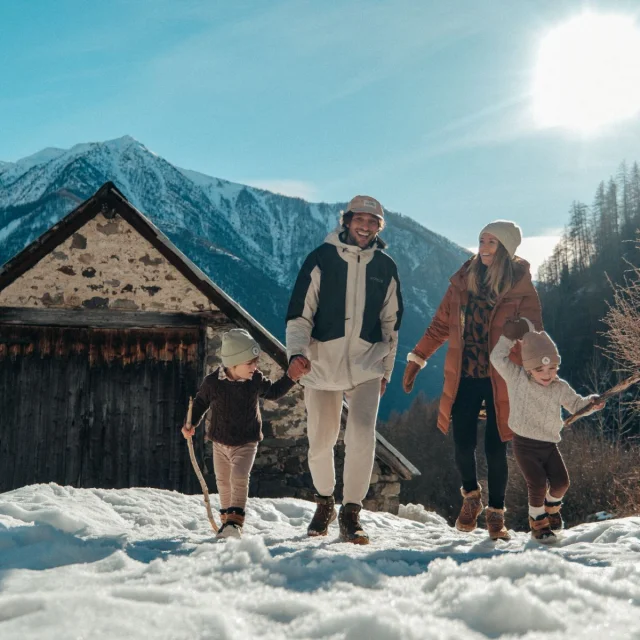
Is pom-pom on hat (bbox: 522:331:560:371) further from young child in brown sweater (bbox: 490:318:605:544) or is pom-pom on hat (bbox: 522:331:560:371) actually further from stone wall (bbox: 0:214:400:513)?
stone wall (bbox: 0:214:400:513)

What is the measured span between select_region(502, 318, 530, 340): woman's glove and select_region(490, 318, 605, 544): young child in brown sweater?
49 mm

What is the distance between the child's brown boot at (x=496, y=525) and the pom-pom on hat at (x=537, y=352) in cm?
86

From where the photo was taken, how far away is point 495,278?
4.12 metres

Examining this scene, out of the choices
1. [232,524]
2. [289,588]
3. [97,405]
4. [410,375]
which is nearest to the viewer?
[289,588]

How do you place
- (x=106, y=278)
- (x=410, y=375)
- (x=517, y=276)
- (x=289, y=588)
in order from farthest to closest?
(x=106, y=278) < (x=410, y=375) < (x=517, y=276) < (x=289, y=588)

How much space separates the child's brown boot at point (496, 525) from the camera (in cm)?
381

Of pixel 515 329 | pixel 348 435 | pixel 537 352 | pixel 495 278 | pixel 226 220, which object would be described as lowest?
pixel 348 435

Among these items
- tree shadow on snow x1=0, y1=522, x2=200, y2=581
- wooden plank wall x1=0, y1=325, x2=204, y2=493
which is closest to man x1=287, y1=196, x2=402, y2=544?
tree shadow on snow x1=0, y1=522, x2=200, y2=581

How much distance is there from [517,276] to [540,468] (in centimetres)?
117

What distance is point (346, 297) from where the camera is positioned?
396 cm

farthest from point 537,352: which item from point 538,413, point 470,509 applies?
point 470,509

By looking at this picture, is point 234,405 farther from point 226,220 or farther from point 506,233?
point 226,220

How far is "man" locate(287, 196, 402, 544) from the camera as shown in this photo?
12.8 ft

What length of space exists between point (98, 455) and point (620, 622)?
661 centimetres
